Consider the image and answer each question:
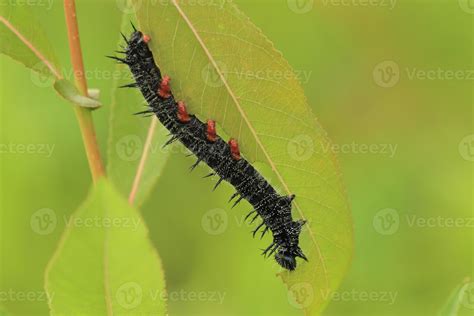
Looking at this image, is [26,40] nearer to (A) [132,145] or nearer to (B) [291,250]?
(A) [132,145]

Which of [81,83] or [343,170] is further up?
[343,170]

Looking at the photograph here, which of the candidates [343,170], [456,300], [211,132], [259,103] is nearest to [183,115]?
[211,132]

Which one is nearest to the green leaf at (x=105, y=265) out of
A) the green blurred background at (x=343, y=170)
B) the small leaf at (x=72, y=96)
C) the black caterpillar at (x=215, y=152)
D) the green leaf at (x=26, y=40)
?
the small leaf at (x=72, y=96)

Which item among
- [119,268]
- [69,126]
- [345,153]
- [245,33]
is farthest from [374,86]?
[119,268]

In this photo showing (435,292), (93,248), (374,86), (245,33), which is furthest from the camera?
(374,86)

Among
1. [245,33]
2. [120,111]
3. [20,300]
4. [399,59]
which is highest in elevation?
[399,59]

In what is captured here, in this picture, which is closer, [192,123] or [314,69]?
[192,123]

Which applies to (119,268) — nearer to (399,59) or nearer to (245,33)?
(245,33)
